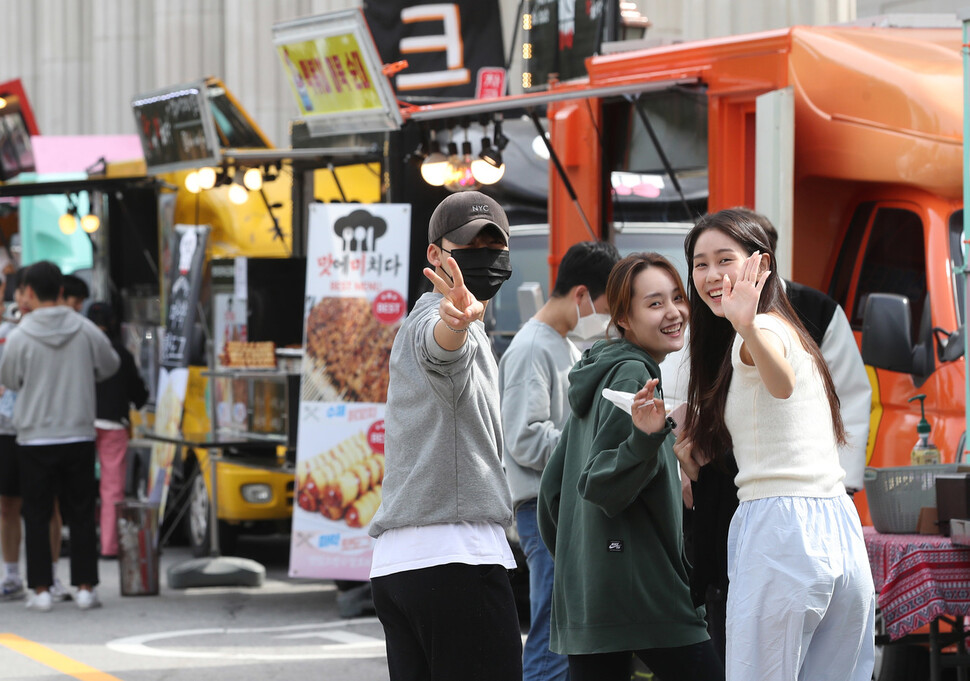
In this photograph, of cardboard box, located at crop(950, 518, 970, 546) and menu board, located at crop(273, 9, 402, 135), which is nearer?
cardboard box, located at crop(950, 518, 970, 546)

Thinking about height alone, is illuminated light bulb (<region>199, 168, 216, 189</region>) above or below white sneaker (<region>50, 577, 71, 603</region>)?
above

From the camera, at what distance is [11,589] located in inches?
413

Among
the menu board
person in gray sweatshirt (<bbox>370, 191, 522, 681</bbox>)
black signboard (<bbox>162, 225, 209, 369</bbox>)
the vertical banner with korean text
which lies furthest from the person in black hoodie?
person in gray sweatshirt (<bbox>370, 191, 522, 681</bbox>)

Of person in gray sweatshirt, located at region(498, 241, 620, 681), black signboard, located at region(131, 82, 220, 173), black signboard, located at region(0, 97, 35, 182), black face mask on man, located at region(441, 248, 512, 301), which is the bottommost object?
person in gray sweatshirt, located at region(498, 241, 620, 681)

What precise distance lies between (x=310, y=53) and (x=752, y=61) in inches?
146

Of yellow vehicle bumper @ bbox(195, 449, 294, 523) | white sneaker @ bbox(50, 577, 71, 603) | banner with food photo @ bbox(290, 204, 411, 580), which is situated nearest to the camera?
banner with food photo @ bbox(290, 204, 411, 580)

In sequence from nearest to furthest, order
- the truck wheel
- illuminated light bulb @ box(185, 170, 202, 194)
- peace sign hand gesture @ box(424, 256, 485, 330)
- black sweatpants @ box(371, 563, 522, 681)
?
peace sign hand gesture @ box(424, 256, 485, 330) → black sweatpants @ box(371, 563, 522, 681) → the truck wheel → illuminated light bulb @ box(185, 170, 202, 194)

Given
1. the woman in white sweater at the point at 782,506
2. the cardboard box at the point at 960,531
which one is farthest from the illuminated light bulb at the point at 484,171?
the woman in white sweater at the point at 782,506

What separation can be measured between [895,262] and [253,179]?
6.55 m

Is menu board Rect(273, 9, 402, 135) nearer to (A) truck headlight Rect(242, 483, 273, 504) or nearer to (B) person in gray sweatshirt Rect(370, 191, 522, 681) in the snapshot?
(A) truck headlight Rect(242, 483, 273, 504)

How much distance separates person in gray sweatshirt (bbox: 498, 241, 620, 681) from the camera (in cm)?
602

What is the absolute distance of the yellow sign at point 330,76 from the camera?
9719mm

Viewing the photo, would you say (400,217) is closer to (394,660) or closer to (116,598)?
(116,598)

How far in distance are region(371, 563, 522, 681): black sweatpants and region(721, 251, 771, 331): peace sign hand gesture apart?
92 cm
